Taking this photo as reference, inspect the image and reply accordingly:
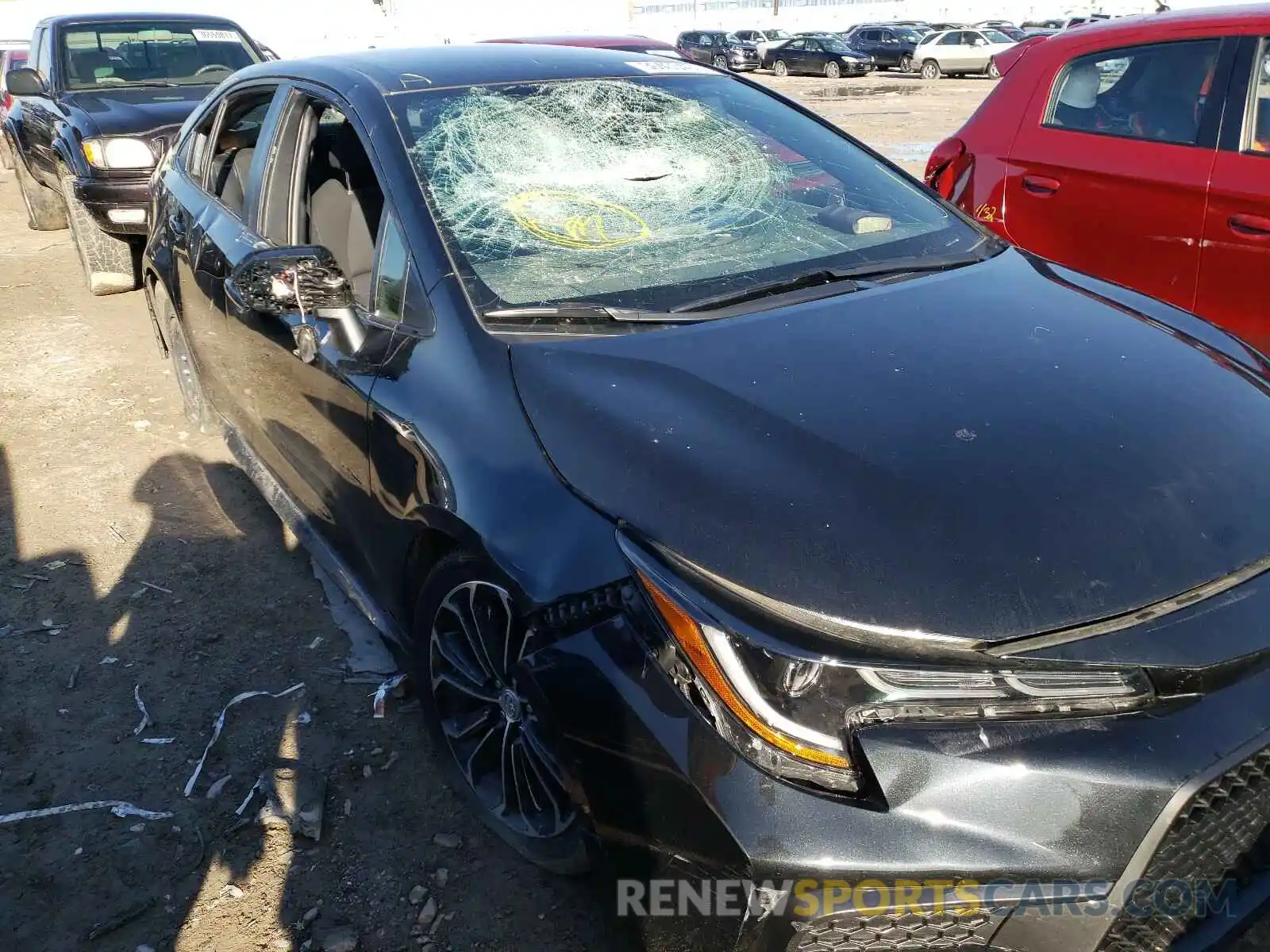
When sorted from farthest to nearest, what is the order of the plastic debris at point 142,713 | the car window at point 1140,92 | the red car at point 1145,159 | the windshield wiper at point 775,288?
1. the car window at point 1140,92
2. the red car at point 1145,159
3. the plastic debris at point 142,713
4. the windshield wiper at point 775,288

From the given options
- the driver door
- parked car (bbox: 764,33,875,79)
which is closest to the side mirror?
the driver door

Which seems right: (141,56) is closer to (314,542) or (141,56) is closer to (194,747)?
(314,542)

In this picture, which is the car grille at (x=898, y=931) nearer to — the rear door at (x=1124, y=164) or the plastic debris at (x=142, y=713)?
the plastic debris at (x=142, y=713)

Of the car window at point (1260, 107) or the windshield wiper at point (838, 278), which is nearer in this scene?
the windshield wiper at point (838, 278)

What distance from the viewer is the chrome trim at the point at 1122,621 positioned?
155 cm

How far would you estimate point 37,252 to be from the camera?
29.4ft

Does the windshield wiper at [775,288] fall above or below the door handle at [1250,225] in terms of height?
above

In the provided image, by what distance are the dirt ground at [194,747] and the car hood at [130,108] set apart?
102 inches

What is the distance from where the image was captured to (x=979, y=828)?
1451 millimetres

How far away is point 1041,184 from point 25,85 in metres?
7.14

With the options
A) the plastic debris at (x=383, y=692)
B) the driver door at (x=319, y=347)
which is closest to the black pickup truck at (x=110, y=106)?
the driver door at (x=319, y=347)

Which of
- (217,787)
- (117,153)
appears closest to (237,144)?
(217,787)

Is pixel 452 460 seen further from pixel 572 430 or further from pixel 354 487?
Result: pixel 354 487

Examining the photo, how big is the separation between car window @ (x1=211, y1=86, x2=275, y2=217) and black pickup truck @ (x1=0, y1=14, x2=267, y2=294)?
2.47 m
